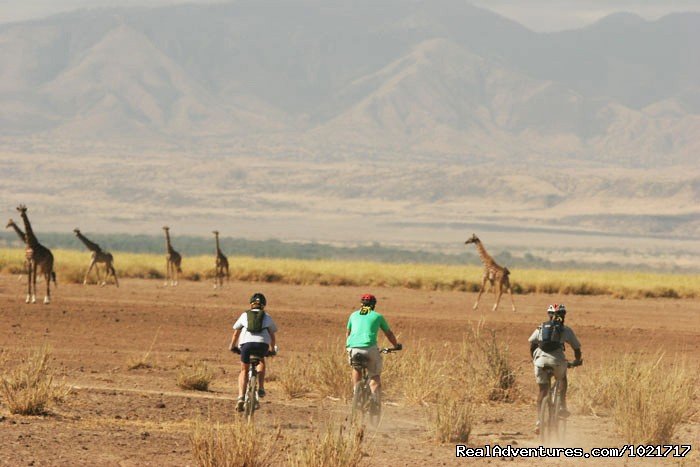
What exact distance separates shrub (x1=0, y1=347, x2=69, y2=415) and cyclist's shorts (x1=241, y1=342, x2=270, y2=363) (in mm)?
2122

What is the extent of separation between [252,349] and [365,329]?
1133mm

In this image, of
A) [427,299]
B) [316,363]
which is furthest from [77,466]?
[427,299]

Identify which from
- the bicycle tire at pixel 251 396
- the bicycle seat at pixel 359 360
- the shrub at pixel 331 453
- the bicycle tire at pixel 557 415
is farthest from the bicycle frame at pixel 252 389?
the shrub at pixel 331 453

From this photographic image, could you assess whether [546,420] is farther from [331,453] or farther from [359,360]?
[331,453]

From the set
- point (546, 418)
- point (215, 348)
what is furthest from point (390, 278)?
point (546, 418)

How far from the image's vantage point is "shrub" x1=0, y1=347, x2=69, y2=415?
15023 millimetres

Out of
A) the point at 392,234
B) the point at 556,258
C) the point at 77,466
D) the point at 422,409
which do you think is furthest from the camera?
the point at 392,234

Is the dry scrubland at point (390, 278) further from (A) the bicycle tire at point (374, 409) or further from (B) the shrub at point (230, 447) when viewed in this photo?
(B) the shrub at point (230, 447)

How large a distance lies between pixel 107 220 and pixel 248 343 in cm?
15775

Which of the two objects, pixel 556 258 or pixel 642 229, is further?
pixel 642 229

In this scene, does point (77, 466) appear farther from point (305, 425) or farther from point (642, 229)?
point (642, 229)

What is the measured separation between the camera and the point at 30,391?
15141 mm

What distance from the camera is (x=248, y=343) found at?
48.4ft

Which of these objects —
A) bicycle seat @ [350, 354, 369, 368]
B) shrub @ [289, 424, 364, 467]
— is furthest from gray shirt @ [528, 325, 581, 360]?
shrub @ [289, 424, 364, 467]
